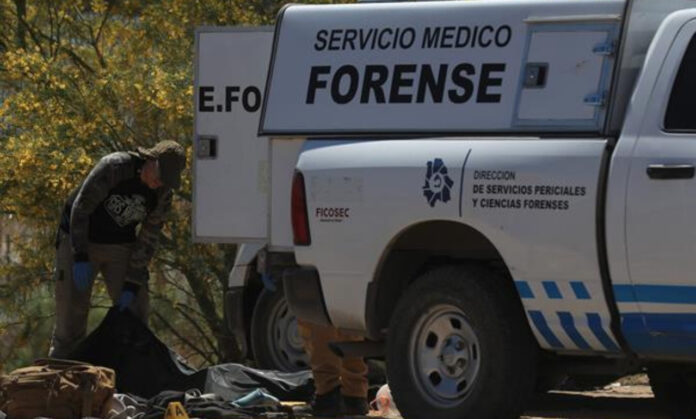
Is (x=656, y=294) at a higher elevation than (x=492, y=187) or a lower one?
lower

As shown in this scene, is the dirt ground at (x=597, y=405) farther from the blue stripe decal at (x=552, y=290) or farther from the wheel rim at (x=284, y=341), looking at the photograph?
the blue stripe decal at (x=552, y=290)

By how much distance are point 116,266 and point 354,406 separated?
2.18 metres

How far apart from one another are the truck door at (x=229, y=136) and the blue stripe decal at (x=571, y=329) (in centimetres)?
291

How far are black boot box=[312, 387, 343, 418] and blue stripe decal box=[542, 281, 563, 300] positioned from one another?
82.3 inches

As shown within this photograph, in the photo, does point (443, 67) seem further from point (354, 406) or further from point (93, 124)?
point (93, 124)

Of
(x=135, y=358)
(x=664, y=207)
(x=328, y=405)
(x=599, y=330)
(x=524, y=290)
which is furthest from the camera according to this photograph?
(x=135, y=358)

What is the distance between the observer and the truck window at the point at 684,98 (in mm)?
8094

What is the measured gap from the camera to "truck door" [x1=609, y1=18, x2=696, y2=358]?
7883 mm

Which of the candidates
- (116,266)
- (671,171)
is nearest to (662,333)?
(671,171)

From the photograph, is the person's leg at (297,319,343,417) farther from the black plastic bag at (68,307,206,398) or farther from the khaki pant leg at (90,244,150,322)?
the khaki pant leg at (90,244,150,322)

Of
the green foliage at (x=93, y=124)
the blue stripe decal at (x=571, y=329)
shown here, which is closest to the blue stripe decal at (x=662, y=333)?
the blue stripe decal at (x=571, y=329)

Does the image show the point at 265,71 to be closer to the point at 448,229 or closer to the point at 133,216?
the point at 133,216


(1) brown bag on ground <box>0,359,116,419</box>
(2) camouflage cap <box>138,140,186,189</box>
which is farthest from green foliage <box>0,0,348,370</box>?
(1) brown bag on ground <box>0,359,116,419</box>

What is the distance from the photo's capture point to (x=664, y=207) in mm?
7922
